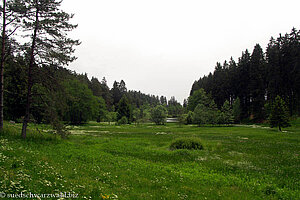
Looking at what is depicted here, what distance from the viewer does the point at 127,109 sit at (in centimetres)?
9238

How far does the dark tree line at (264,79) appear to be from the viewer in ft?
197

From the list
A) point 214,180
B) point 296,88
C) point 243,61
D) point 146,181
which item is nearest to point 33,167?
point 146,181

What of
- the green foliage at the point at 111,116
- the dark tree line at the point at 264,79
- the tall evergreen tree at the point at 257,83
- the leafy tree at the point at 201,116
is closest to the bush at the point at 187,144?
the leafy tree at the point at 201,116

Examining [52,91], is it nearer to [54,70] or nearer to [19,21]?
[54,70]

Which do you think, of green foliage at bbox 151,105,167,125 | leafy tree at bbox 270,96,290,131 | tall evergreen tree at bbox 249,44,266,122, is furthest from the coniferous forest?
green foliage at bbox 151,105,167,125

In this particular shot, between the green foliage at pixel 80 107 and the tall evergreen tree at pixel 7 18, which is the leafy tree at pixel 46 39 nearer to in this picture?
the tall evergreen tree at pixel 7 18

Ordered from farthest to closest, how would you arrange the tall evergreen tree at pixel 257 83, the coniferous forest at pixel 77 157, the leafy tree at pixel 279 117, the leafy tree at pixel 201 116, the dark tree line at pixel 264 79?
1. the leafy tree at pixel 201 116
2. the tall evergreen tree at pixel 257 83
3. the dark tree line at pixel 264 79
4. the leafy tree at pixel 279 117
5. the coniferous forest at pixel 77 157

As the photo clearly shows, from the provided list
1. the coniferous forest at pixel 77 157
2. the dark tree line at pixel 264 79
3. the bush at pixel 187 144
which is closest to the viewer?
the coniferous forest at pixel 77 157

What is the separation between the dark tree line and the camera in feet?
197

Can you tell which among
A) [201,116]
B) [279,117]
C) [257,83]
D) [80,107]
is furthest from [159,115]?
[279,117]

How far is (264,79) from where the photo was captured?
71562mm

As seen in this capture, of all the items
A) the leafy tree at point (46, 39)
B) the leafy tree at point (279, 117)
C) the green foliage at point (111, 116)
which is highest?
the leafy tree at point (46, 39)

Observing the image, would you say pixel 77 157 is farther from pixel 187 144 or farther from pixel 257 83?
pixel 257 83

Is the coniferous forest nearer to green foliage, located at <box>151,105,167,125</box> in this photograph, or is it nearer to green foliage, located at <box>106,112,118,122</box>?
green foliage, located at <box>106,112,118,122</box>
